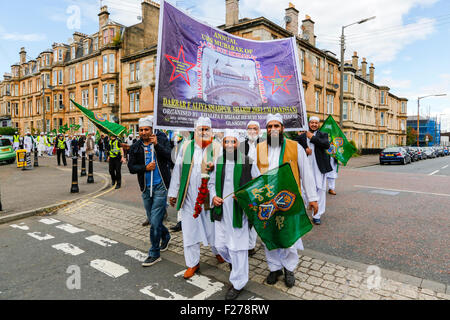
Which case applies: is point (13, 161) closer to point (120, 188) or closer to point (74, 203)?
point (120, 188)

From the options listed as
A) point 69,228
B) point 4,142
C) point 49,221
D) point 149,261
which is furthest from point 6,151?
point 149,261

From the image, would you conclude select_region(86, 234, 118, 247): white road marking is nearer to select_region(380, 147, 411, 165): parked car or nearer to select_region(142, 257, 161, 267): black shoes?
select_region(142, 257, 161, 267): black shoes

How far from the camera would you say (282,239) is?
10.7ft

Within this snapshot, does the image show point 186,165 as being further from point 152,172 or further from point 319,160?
point 319,160

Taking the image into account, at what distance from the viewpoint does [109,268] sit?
3963 millimetres

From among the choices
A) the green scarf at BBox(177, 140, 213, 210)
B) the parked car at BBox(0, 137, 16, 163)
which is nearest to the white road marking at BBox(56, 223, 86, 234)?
the green scarf at BBox(177, 140, 213, 210)

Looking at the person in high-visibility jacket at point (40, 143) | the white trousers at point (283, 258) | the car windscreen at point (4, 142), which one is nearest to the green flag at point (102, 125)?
the white trousers at point (283, 258)

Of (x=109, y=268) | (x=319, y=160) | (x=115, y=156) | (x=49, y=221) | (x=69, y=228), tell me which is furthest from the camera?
(x=115, y=156)

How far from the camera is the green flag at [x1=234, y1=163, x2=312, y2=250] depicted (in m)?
3.17

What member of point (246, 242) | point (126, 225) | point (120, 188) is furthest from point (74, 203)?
point (246, 242)

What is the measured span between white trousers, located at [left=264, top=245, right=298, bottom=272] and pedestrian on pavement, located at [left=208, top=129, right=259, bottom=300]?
0.41 m

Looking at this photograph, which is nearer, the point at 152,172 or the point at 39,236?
the point at 152,172

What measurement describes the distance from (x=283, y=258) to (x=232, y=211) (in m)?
0.87
